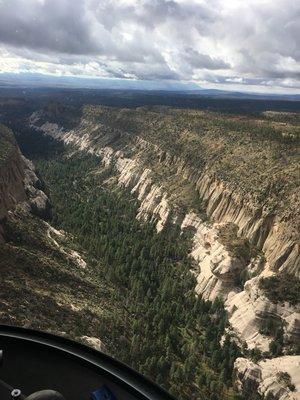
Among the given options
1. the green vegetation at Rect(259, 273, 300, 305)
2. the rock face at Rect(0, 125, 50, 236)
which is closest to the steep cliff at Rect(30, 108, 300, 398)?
the green vegetation at Rect(259, 273, 300, 305)

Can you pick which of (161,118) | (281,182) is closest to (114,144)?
(161,118)

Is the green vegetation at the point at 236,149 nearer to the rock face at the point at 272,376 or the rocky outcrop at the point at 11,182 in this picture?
A: the rock face at the point at 272,376

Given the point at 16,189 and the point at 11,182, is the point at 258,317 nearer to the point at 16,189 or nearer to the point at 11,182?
the point at 16,189

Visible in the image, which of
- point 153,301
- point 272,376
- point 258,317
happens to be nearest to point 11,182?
point 153,301

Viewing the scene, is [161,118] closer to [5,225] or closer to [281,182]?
[281,182]

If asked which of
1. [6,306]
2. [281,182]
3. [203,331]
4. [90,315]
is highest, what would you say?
[281,182]

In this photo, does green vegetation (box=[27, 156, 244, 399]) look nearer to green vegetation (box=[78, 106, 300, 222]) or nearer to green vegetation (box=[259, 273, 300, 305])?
green vegetation (box=[259, 273, 300, 305])

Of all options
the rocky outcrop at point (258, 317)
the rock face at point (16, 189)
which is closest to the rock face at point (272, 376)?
the rocky outcrop at point (258, 317)
